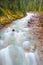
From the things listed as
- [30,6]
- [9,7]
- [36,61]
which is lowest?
[36,61]

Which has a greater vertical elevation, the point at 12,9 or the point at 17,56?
the point at 12,9

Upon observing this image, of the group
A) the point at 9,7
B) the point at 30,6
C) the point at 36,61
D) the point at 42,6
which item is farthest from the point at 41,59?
the point at 30,6

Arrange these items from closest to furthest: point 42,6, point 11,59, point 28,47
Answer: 1. point 11,59
2. point 28,47
3. point 42,6

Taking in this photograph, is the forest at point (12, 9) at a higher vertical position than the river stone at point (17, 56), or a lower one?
higher

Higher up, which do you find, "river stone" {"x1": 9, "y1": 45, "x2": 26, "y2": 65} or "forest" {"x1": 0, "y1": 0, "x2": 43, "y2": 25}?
"forest" {"x1": 0, "y1": 0, "x2": 43, "y2": 25}

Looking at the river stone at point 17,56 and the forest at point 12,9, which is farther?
the forest at point 12,9

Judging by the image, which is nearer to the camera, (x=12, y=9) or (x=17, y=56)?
(x=17, y=56)

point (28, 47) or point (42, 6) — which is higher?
point (42, 6)

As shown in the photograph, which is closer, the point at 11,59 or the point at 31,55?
the point at 11,59

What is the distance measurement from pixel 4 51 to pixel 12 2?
2672 centimetres

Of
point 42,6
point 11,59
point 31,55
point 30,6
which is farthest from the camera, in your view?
point 30,6

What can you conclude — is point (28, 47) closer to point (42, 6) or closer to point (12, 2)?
point (12, 2)

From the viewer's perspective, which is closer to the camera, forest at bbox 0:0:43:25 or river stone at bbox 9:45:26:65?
river stone at bbox 9:45:26:65

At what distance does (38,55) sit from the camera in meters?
9.03
